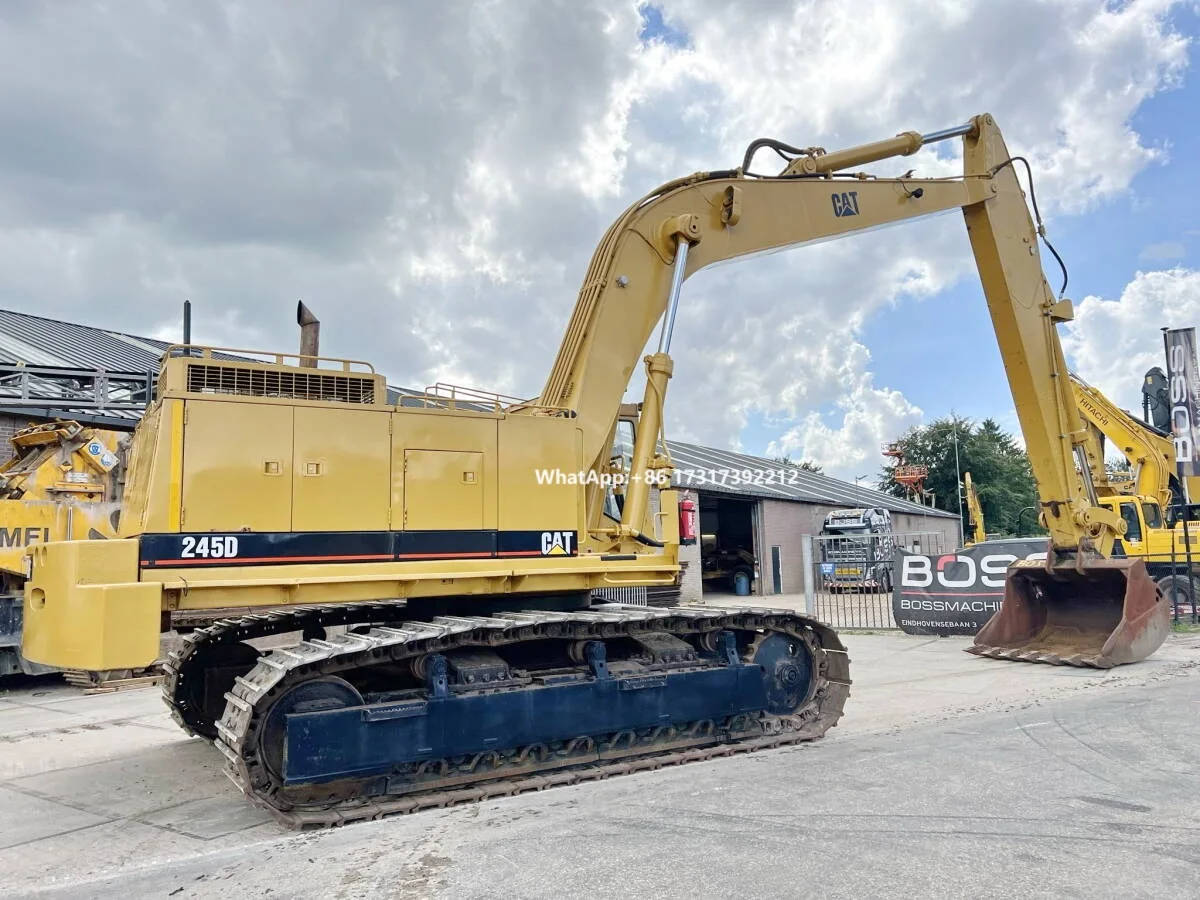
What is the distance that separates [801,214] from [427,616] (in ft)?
18.7

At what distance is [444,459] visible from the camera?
6.91m

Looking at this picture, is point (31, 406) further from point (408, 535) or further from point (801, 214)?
point (801, 214)

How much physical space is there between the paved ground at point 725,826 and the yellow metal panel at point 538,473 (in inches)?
82.5

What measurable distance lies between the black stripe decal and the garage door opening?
79.2 ft

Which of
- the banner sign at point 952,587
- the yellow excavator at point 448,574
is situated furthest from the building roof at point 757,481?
the yellow excavator at point 448,574

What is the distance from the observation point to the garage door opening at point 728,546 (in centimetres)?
3184

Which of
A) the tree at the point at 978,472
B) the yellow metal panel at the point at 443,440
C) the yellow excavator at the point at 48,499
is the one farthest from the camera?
the tree at the point at 978,472

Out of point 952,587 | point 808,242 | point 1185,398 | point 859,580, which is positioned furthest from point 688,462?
point 808,242

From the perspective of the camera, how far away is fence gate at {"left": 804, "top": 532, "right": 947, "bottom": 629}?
18484 mm

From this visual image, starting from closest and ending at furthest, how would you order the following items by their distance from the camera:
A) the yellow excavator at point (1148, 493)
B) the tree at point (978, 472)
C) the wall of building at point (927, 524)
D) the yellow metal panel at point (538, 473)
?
the yellow metal panel at point (538, 473) → the yellow excavator at point (1148, 493) → the wall of building at point (927, 524) → the tree at point (978, 472)

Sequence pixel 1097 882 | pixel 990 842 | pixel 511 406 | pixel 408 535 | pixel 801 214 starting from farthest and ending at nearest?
pixel 801 214, pixel 511 406, pixel 408 535, pixel 990 842, pixel 1097 882

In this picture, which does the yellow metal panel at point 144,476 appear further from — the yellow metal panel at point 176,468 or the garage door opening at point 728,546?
the garage door opening at point 728,546

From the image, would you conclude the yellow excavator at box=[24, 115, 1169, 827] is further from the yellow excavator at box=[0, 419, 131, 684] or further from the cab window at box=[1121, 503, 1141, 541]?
the cab window at box=[1121, 503, 1141, 541]

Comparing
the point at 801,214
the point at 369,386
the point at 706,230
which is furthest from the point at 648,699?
the point at 801,214
